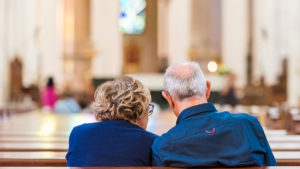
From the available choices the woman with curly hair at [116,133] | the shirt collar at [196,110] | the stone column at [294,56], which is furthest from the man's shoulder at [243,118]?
the stone column at [294,56]

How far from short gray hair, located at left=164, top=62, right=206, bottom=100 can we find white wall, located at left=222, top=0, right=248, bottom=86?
657 inches

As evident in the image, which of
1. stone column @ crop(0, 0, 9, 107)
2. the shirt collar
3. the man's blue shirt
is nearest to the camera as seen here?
the man's blue shirt

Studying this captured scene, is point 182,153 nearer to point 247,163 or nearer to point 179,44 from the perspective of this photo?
point 247,163

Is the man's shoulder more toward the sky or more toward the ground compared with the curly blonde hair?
more toward the ground

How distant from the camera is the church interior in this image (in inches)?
537

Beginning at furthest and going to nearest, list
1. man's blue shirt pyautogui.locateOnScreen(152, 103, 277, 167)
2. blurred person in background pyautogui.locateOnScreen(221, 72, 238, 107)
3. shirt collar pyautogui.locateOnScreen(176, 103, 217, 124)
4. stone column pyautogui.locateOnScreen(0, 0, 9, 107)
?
stone column pyautogui.locateOnScreen(0, 0, 9, 107)
blurred person in background pyautogui.locateOnScreen(221, 72, 238, 107)
shirt collar pyautogui.locateOnScreen(176, 103, 217, 124)
man's blue shirt pyautogui.locateOnScreen(152, 103, 277, 167)

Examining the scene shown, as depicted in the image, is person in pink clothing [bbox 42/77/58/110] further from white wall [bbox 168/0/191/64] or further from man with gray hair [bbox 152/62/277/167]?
white wall [bbox 168/0/191/64]

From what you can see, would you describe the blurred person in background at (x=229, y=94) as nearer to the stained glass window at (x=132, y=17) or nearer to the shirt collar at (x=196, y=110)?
the shirt collar at (x=196, y=110)

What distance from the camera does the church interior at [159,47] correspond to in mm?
13641

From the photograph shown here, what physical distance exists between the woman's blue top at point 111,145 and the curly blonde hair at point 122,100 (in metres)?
0.04

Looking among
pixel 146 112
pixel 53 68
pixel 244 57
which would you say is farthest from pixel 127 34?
pixel 146 112

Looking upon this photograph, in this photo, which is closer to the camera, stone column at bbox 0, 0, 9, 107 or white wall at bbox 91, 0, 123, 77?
stone column at bbox 0, 0, 9, 107

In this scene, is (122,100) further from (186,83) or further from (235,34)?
(235,34)

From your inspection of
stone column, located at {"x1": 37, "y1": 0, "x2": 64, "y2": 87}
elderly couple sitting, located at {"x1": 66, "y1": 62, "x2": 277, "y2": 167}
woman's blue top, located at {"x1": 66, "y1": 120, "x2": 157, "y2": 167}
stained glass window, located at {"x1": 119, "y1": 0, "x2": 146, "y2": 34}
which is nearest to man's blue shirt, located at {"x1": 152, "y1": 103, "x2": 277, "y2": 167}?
elderly couple sitting, located at {"x1": 66, "y1": 62, "x2": 277, "y2": 167}
